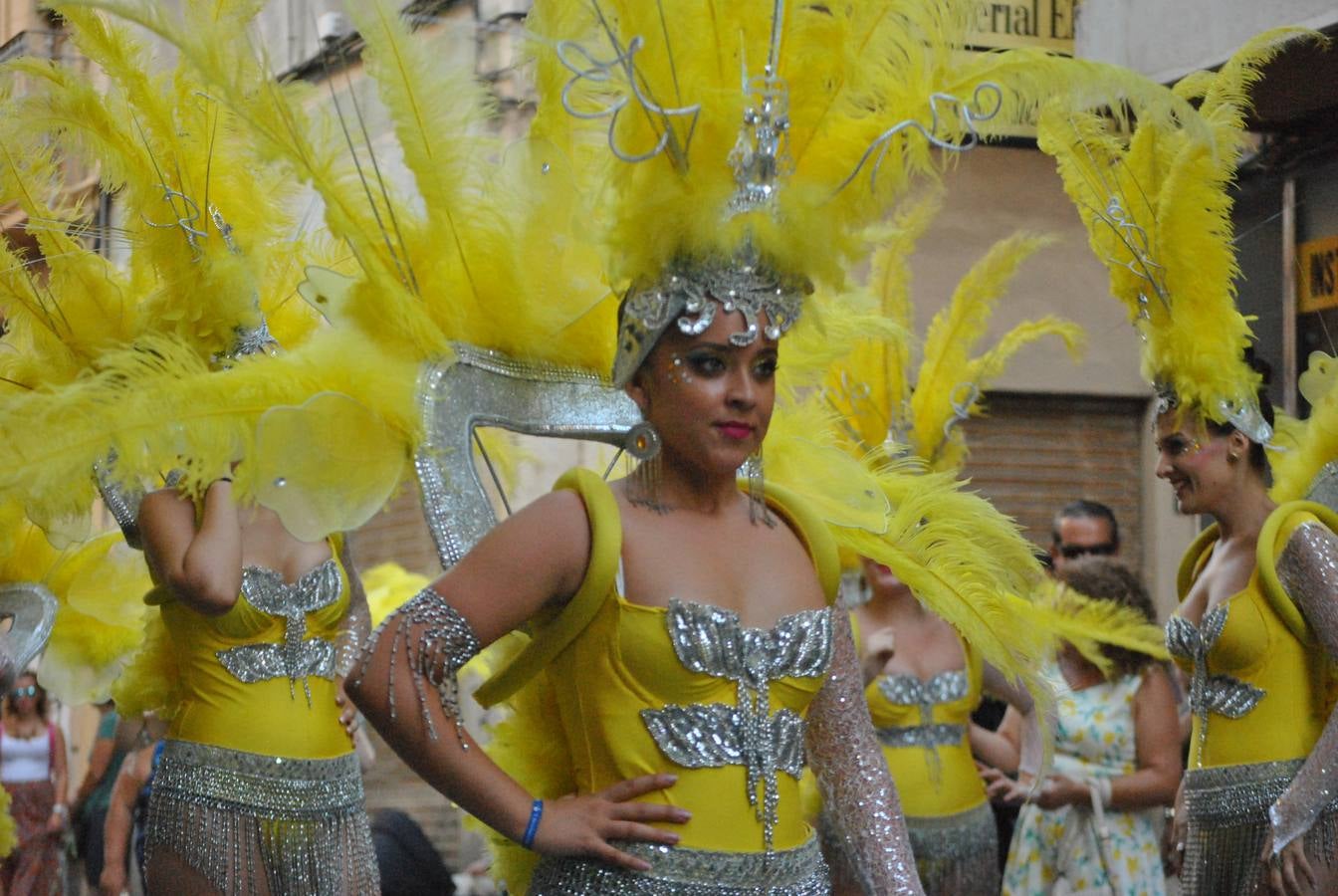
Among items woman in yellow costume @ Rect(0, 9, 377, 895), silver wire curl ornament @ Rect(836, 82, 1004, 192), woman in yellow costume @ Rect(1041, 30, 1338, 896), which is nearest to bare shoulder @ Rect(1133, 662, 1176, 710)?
woman in yellow costume @ Rect(1041, 30, 1338, 896)

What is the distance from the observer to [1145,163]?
478cm

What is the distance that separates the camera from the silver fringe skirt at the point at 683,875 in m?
3.01

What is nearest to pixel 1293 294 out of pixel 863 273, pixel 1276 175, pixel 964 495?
pixel 1276 175

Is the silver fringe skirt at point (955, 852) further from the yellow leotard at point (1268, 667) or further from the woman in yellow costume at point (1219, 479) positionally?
the yellow leotard at point (1268, 667)

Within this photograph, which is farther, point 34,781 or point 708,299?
point 34,781

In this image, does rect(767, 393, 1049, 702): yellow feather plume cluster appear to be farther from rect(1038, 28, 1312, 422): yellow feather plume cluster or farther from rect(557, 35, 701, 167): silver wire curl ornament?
rect(1038, 28, 1312, 422): yellow feather plume cluster

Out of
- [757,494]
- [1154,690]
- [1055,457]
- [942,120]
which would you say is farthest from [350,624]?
[1055,457]

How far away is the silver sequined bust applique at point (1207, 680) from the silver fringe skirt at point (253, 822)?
2210 mm

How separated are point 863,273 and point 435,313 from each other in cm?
444

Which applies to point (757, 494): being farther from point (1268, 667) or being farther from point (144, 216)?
point (144, 216)

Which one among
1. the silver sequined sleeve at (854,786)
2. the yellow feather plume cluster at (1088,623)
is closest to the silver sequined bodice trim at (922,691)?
the yellow feather plume cluster at (1088,623)

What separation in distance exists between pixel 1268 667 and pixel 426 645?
2.50 m

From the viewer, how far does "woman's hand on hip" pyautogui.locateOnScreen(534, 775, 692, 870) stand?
300 centimetres

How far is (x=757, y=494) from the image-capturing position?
3383 millimetres
